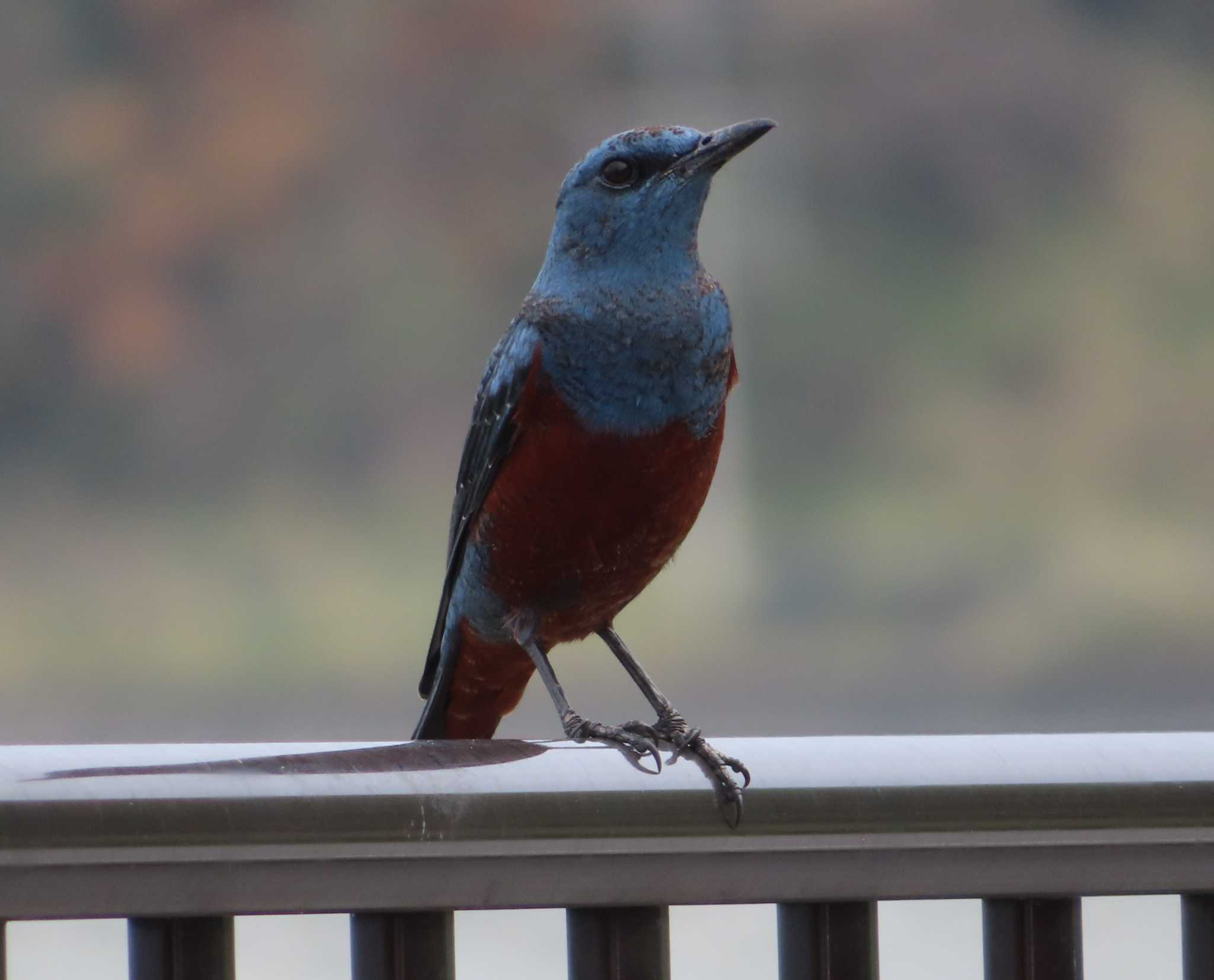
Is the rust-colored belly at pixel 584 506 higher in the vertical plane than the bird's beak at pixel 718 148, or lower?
lower

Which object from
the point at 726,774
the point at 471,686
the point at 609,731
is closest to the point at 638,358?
the point at 609,731

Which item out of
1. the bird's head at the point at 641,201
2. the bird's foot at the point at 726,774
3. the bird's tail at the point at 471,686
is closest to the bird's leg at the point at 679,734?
the bird's foot at the point at 726,774

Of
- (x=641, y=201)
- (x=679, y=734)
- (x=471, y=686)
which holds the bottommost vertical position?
(x=679, y=734)

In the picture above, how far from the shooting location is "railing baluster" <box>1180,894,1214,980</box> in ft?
2.80

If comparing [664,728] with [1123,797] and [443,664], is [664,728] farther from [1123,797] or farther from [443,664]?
[1123,797]

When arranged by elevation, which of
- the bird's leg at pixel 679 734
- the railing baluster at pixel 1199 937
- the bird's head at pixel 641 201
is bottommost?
the railing baluster at pixel 1199 937

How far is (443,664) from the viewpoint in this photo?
1.74 m

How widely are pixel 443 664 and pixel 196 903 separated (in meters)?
0.99

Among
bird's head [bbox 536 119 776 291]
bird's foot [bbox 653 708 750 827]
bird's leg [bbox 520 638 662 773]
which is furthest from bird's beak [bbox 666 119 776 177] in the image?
bird's foot [bbox 653 708 750 827]

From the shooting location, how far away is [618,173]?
152cm

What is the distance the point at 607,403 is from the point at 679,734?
359 millimetres

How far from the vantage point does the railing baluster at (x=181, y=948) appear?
0.77 meters

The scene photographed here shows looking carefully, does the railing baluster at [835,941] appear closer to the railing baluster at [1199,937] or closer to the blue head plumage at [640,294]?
the railing baluster at [1199,937]

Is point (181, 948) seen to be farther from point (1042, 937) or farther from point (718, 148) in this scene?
point (718, 148)
